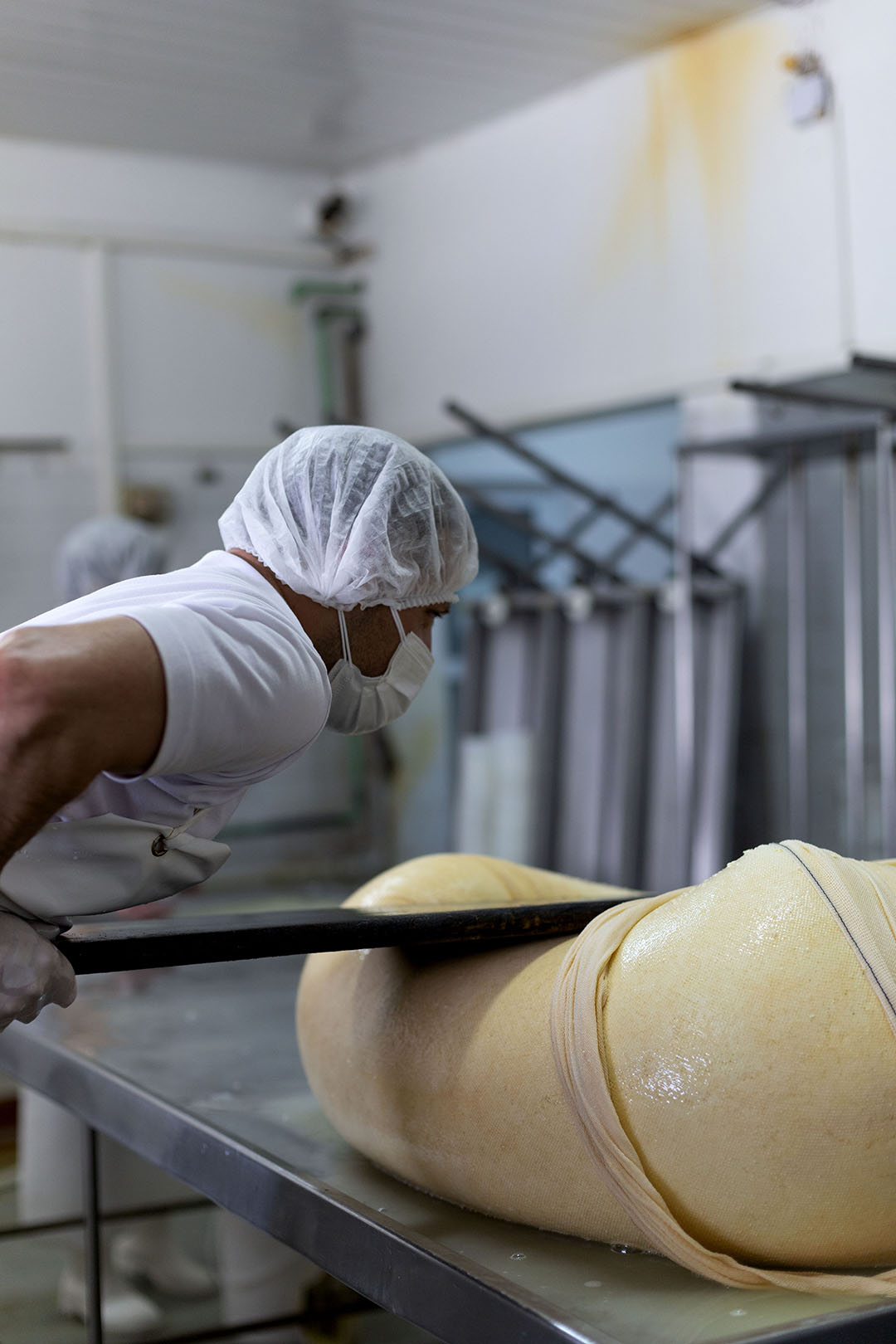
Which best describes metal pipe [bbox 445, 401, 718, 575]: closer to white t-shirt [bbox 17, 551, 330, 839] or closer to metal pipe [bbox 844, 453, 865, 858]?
metal pipe [bbox 844, 453, 865, 858]

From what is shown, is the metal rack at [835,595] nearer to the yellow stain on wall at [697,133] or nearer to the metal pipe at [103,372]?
the yellow stain on wall at [697,133]

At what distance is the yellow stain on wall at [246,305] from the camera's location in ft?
14.1

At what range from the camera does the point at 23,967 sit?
1.03 m

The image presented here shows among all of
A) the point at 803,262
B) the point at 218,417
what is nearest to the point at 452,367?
the point at 218,417

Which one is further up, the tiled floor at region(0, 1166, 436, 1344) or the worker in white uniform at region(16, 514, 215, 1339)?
the worker in white uniform at region(16, 514, 215, 1339)

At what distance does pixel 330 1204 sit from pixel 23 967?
0.35m

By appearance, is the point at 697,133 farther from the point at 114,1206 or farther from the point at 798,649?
the point at 114,1206

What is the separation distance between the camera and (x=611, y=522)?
12.3 feet

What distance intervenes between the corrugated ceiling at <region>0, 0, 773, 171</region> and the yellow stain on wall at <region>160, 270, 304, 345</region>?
0.43 metres

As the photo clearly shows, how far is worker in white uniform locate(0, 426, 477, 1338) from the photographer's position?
3.04ft

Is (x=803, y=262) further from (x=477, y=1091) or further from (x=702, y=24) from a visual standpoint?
(x=477, y=1091)

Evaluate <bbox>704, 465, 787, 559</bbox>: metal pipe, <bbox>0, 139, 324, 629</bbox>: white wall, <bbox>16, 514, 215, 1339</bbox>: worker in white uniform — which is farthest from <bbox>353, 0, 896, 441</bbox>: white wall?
<bbox>16, 514, 215, 1339</bbox>: worker in white uniform

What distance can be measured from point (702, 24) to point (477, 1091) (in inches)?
111

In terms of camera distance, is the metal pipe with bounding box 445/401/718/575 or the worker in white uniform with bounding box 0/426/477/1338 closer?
the worker in white uniform with bounding box 0/426/477/1338
